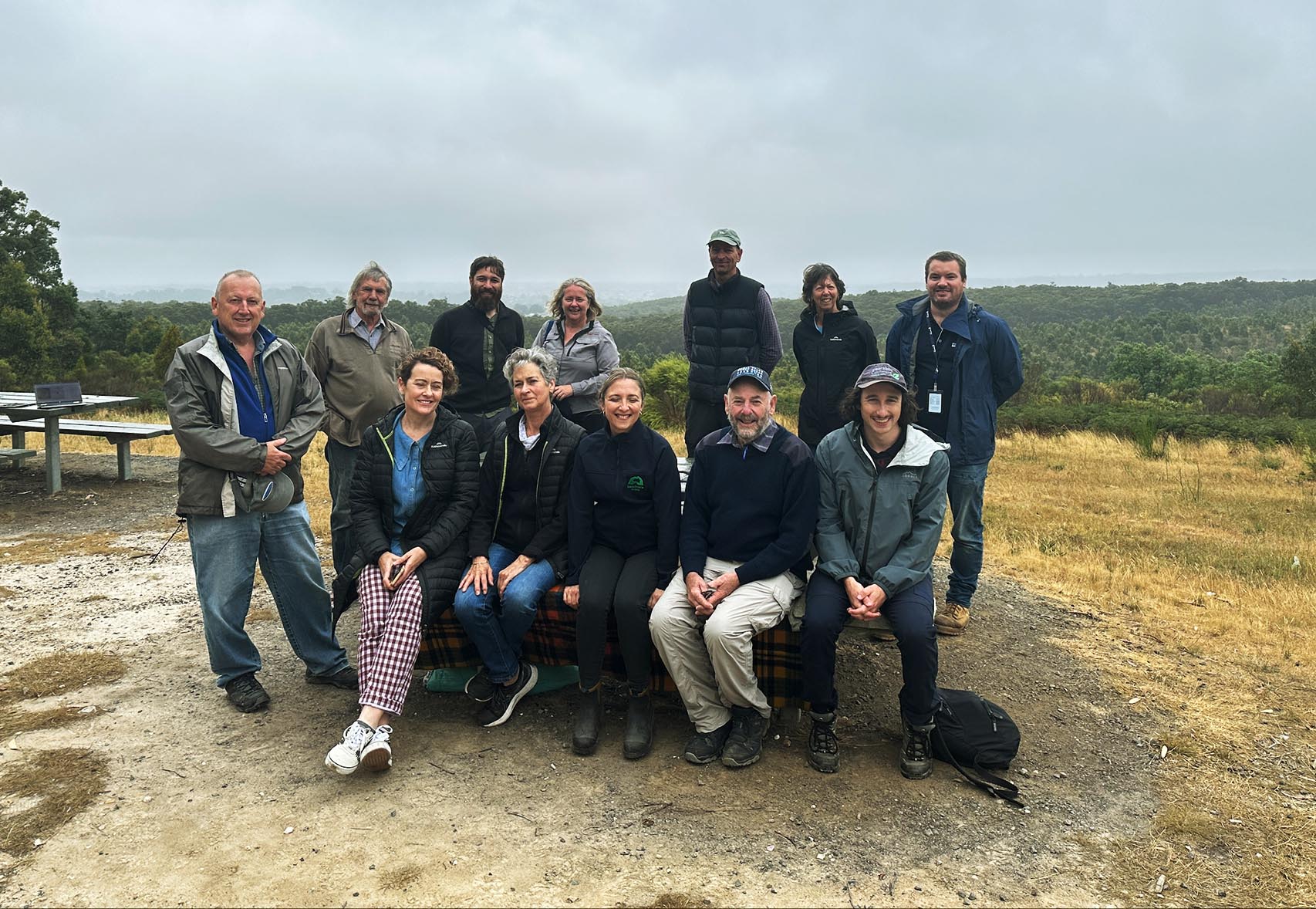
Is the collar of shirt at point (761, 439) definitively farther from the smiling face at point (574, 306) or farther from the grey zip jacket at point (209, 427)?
the grey zip jacket at point (209, 427)

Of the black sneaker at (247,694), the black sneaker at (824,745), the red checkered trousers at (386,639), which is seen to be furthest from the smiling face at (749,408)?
the black sneaker at (247,694)

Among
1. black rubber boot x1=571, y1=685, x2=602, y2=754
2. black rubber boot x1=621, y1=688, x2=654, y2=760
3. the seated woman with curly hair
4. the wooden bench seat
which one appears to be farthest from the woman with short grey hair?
the wooden bench seat

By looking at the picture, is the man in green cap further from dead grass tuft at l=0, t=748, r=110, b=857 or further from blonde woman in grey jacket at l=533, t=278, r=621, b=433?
dead grass tuft at l=0, t=748, r=110, b=857

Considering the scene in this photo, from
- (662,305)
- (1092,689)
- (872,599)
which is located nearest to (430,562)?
(872,599)

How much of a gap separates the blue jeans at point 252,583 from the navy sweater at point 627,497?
134 centimetres

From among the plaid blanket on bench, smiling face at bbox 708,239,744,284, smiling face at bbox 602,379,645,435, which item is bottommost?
the plaid blanket on bench

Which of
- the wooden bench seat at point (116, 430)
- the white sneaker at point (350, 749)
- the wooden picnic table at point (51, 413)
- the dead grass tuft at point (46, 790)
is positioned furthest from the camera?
the wooden bench seat at point (116, 430)

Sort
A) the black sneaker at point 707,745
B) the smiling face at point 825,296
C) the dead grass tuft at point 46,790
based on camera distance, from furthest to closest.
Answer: the smiling face at point 825,296
the black sneaker at point 707,745
the dead grass tuft at point 46,790

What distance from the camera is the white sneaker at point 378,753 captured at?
11.4ft

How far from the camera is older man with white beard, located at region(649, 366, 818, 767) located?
3725 mm

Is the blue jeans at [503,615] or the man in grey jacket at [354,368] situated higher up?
the man in grey jacket at [354,368]

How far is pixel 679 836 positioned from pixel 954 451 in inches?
111

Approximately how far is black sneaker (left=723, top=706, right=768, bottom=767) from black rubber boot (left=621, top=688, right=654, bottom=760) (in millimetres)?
344

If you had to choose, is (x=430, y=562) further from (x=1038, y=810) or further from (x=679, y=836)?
(x=1038, y=810)
